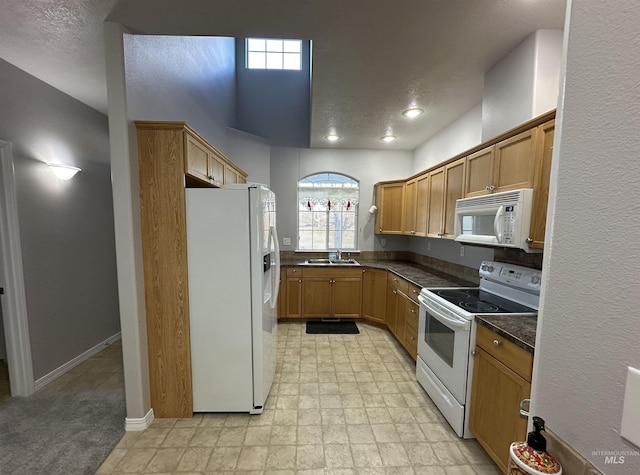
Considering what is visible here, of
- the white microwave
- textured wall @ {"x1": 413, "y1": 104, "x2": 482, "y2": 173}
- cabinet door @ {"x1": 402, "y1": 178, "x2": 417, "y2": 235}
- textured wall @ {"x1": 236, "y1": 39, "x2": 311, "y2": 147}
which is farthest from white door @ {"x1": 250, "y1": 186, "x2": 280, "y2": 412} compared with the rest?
textured wall @ {"x1": 236, "y1": 39, "x2": 311, "y2": 147}

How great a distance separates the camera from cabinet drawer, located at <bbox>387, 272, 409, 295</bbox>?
9.80ft

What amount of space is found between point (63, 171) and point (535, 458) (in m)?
3.53

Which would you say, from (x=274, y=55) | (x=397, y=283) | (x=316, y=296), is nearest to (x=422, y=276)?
(x=397, y=283)

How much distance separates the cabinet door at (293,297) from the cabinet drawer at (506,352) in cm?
247

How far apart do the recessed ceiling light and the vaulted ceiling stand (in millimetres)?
309

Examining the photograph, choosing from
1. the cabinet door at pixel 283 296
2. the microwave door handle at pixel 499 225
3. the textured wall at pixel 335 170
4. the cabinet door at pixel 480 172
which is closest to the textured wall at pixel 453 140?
the textured wall at pixel 335 170

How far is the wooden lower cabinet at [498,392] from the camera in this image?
1381mm

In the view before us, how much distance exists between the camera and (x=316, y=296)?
384 centimetres

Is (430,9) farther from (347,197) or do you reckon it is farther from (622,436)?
(347,197)

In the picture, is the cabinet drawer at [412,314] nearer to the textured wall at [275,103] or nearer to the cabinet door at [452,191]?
the cabinet door at [452,191]

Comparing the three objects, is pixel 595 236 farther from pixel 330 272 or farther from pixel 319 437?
pixel 330 272

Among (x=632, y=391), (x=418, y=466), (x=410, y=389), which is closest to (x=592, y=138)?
(x=632, y=391)

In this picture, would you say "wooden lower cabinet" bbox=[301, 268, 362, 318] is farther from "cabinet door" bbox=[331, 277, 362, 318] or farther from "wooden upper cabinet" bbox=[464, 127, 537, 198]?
"wooden upper cabinet" bbox=[464, 127, 537, 198]

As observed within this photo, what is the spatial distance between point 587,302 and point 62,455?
272cm
